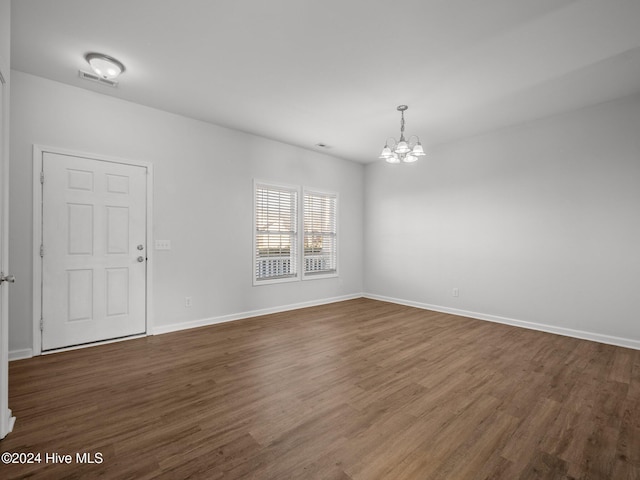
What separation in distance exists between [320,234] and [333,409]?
13.0ft

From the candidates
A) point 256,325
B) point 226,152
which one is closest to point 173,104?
point 226,152

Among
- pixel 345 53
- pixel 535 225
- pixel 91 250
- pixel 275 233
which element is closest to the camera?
pixel 345 53

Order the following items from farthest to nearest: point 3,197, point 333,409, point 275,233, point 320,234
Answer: point 320,234, point 275,233, point 333,409, point 3,197

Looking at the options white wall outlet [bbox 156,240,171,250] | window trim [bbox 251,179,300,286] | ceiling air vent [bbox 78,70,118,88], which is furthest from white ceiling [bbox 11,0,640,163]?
white wall outlet [bbox 156,240,171,250]

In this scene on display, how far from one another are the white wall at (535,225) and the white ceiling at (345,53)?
59cm

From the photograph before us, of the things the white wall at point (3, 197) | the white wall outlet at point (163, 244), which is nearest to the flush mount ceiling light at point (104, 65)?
the white wall at point (3, 197)

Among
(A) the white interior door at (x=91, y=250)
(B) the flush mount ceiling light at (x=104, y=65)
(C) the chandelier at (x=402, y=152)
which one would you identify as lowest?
(A) the white interior door at (x=91, y=250)

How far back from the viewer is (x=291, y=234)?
5.43 metres

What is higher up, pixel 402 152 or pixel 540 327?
pixel 402 152

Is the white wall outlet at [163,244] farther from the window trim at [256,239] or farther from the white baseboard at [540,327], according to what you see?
the white baseboard at [540,327]

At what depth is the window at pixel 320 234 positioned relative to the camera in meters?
5.69

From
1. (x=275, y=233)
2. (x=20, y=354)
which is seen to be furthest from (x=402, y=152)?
(x=20, y=354)

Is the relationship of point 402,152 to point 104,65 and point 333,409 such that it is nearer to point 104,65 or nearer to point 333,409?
point 333,409

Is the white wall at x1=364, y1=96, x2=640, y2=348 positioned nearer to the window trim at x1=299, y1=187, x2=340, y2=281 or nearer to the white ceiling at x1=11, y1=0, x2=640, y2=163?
the white ceiling at x1=11, y1=0, x2=640, y2=163
